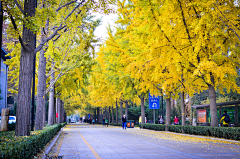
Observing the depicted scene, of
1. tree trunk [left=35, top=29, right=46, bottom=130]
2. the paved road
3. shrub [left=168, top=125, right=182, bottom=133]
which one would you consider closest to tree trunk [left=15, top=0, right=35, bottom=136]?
the paved road

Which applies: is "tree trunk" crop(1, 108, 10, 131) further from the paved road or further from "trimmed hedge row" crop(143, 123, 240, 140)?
"trimmed hedge row" crop(143, 123, 240, 140)

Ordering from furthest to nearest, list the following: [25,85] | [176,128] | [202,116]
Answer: [202,116] < [176,128] < [25,85]

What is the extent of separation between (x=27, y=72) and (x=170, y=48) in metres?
7.16

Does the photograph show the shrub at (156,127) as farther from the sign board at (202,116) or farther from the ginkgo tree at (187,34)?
the ginkgo tree at (187,34)

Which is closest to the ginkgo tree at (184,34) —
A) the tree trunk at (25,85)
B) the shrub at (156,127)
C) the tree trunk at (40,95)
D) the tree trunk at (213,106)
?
the tree trunk at (213,106)

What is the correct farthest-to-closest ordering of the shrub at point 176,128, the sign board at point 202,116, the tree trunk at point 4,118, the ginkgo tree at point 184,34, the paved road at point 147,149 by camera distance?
1. the sign board at point 202,116
2. the shrub at point 176,128
3. the ginkgo tree at point 184,34
4. the tree trunk at point 4,118
5. the paved road at point 147,149

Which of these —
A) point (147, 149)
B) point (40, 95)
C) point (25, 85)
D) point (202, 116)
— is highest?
point (25, 85)

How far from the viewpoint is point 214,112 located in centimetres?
1623

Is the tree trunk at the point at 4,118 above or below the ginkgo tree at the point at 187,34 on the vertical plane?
below

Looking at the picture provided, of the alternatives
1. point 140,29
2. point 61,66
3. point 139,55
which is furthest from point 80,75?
point 140,29

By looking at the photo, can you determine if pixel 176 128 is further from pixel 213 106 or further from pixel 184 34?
pixel 184 34

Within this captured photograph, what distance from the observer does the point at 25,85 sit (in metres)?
9.51

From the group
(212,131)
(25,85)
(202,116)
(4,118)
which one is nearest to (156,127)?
(202,116)

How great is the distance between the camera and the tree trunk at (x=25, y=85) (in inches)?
363
